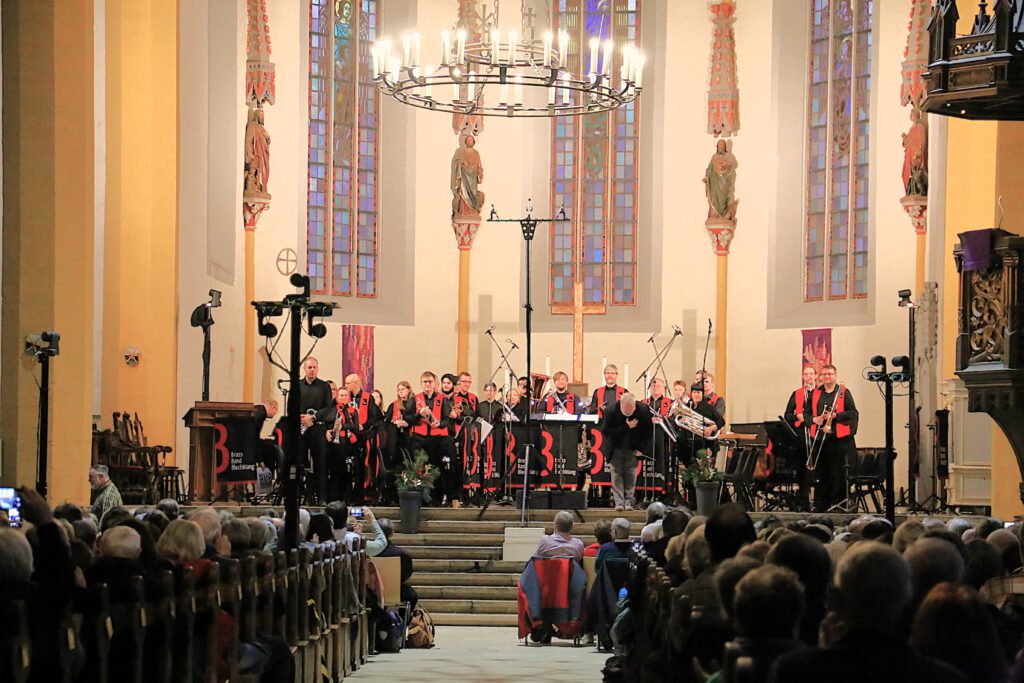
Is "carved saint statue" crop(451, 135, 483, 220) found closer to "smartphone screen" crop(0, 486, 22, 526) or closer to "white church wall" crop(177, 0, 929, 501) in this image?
"white church wall" crop(177, 0, 929, 501)

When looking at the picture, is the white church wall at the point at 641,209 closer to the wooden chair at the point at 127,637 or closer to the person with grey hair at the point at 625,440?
the person with grey hair at the point at 625,440

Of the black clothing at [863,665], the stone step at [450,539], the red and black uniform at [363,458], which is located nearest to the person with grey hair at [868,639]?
the black clothing at [863,665]

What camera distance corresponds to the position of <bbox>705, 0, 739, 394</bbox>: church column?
22.9m

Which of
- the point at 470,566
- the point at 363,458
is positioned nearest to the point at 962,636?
the point at 470,566

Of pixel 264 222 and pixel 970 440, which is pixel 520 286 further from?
pixel 970 440

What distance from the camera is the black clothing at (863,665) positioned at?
11.4ft

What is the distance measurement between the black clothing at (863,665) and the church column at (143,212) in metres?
15.7

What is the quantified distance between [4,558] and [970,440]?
1348 centimetres

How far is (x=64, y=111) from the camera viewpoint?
48.6 ft

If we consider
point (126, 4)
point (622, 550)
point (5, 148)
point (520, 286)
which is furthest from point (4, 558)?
point (520, 286)

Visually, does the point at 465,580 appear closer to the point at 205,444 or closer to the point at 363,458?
the point at 363,458

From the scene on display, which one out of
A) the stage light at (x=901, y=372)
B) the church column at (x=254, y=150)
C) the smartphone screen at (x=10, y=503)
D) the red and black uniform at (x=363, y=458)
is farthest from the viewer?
the church column at (x=254, y=150)

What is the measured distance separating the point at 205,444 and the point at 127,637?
10.9 metres

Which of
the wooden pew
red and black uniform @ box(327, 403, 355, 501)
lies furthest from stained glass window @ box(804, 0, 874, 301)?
the wooden pew
